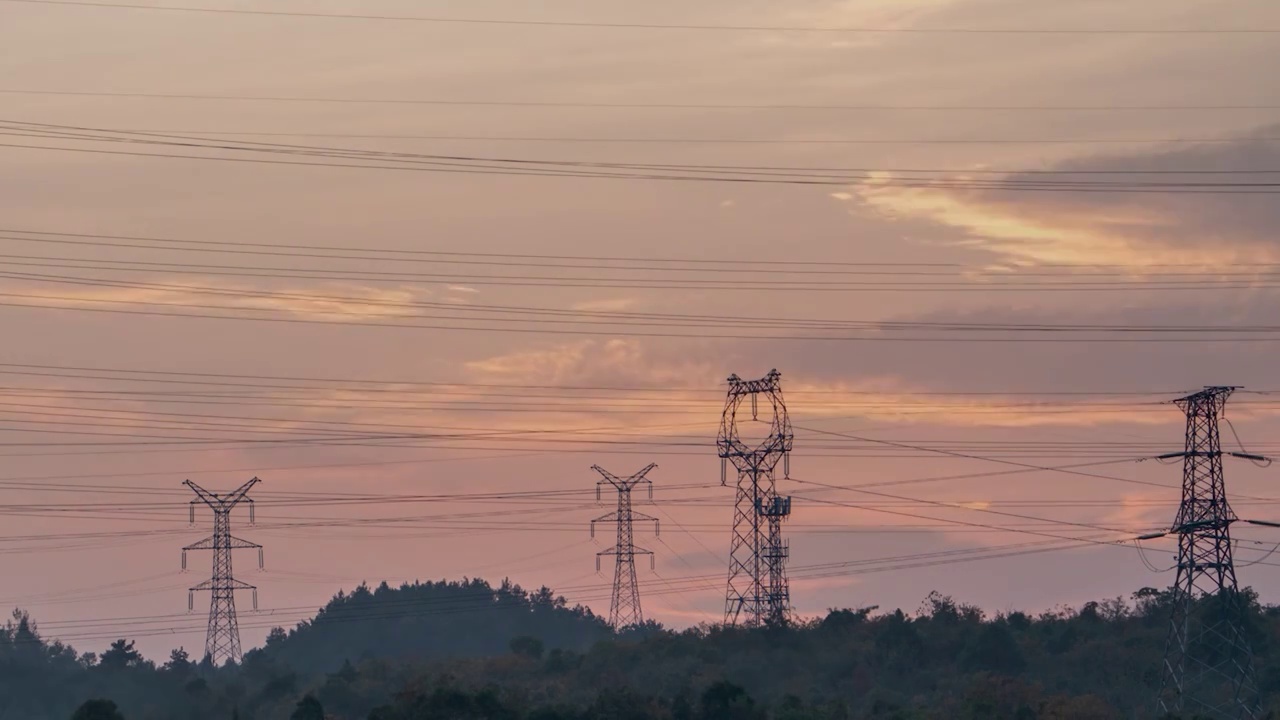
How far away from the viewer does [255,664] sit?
7864 inches

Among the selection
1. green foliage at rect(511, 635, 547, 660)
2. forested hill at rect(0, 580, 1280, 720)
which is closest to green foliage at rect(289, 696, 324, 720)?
forested hill at rect(0, 580, 1280, 720)

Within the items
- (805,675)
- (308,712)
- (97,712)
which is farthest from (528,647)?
(97,712)

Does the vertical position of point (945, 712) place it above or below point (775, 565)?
below

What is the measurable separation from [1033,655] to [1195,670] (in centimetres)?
1896

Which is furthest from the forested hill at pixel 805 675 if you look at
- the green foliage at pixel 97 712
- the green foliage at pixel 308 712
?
the green foliage at pixel 97 712

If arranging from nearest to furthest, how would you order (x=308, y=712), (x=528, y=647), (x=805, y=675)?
(x=308, y=712) < (x=805, y=675) < (x=528, y=647)

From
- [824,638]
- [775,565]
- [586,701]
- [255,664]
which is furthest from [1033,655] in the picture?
[255,664]

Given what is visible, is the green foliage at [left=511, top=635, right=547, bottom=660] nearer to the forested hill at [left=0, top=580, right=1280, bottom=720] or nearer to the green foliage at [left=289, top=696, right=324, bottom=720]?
the forested hill at [left=0, top=580, right=1280, bottom=720]

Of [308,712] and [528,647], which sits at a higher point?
[528,647]

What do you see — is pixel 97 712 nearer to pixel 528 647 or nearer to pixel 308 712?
pixel 308 712

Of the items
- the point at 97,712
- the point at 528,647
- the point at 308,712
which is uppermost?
the point at 528,647

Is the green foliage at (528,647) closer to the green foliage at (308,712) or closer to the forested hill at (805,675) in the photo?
the forested hill at (805,675)

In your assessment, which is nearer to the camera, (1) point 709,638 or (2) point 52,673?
(1) point 709,638

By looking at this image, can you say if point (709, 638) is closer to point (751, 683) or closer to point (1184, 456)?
point (751, 683)
